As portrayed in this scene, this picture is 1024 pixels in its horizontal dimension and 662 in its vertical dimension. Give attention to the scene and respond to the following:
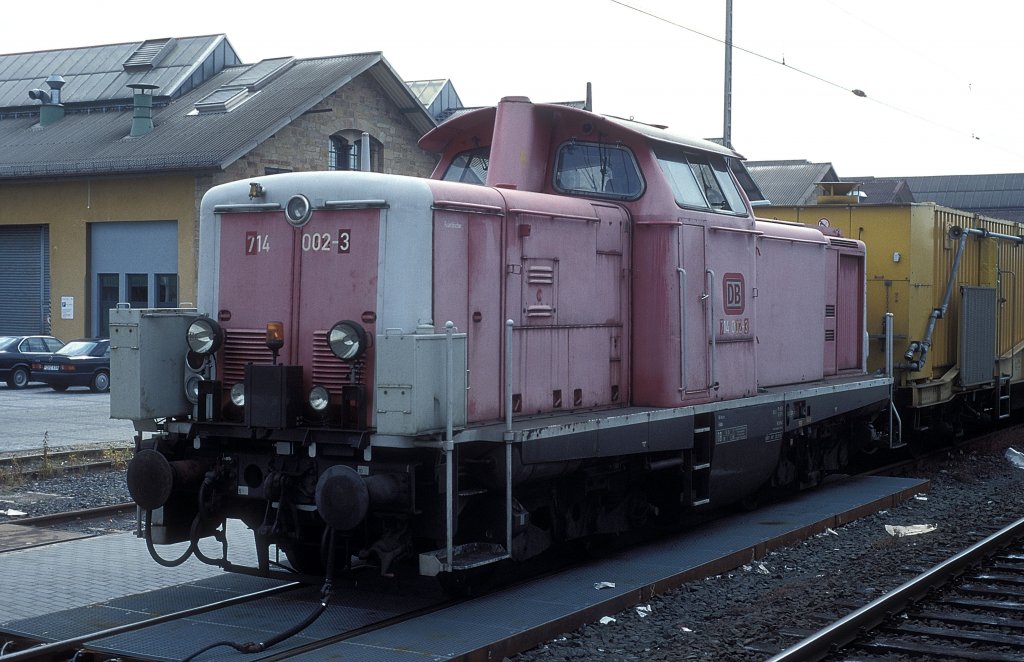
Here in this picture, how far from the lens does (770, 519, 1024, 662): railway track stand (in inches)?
278

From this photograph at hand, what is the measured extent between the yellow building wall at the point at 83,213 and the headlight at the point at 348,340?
75.7ft

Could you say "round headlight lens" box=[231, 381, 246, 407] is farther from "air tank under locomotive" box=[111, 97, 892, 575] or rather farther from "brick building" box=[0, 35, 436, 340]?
"brick building" box=[0, 35, 436, 340]

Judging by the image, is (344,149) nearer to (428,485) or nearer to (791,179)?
(428,485)

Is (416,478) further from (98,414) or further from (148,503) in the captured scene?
(98,414)

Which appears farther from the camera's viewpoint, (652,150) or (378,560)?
(652,150)

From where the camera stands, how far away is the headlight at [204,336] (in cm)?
773

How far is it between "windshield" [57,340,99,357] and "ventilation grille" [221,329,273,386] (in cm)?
2224

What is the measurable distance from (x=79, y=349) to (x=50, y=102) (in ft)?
35.2

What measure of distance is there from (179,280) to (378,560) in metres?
23.8

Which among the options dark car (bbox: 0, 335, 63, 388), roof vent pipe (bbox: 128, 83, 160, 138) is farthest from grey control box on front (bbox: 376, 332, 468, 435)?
roof vent pipe (bbox: 128, 83, 160, 138)

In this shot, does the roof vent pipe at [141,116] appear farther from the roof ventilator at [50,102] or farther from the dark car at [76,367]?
the dark car at [76,367]

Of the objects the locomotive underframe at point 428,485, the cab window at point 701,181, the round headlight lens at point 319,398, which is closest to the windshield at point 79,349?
the cab window at point 701,181

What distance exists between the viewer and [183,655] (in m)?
6.33

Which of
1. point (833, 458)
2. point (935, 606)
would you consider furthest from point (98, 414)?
point (935, 606)
